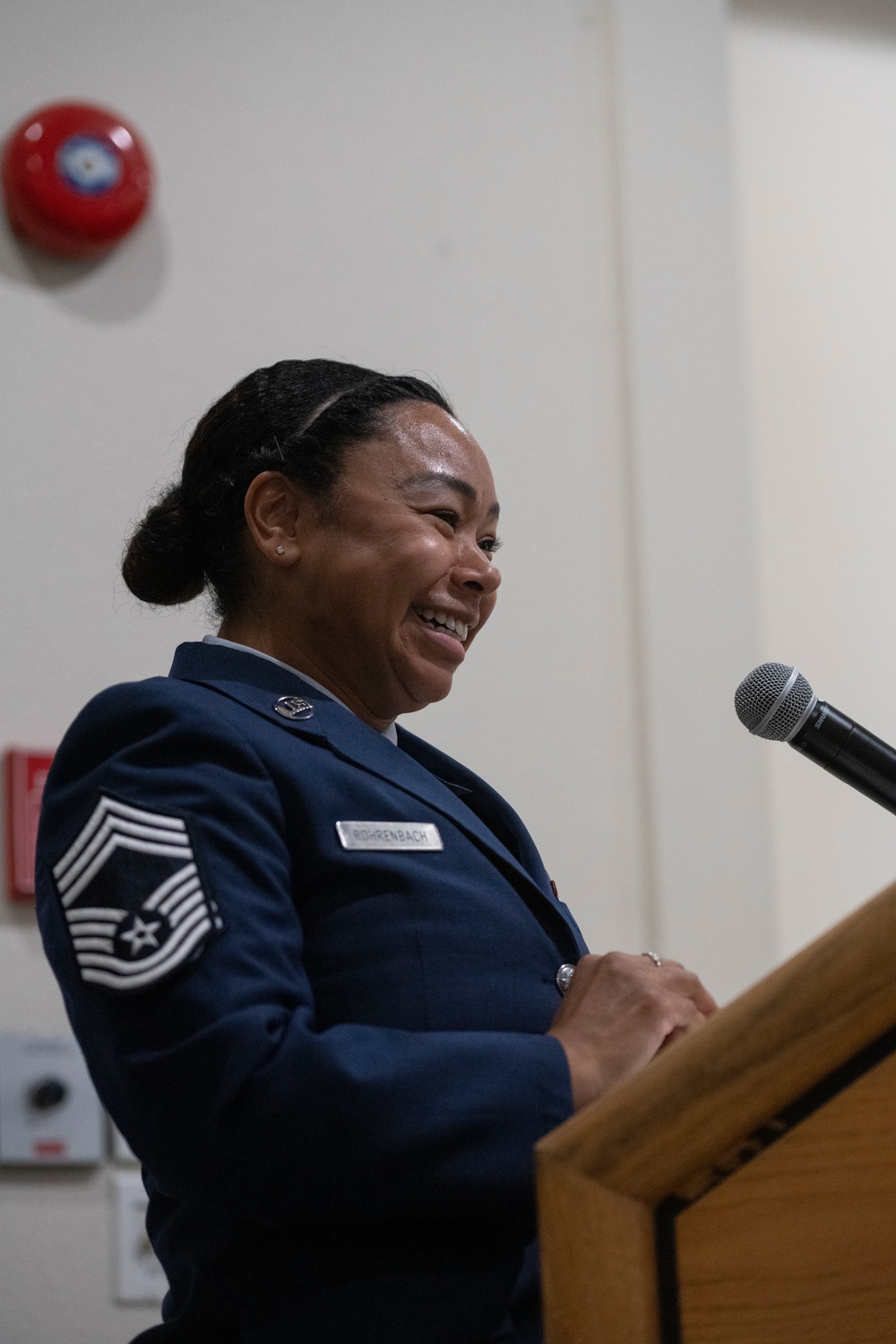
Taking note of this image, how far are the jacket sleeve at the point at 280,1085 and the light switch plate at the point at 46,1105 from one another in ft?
2.93

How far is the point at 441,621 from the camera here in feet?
4.80

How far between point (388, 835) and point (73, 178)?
133 cm

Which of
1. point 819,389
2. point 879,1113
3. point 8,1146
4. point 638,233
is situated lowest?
point 8,1146

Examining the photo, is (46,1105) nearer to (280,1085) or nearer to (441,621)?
(441,621)

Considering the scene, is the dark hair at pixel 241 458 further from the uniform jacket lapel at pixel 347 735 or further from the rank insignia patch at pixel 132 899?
the rank insignia patch at pixel 132 899

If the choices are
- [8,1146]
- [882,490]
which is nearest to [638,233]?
[882,490]

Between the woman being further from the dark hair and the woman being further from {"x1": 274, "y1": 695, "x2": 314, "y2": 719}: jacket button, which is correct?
the dark hair

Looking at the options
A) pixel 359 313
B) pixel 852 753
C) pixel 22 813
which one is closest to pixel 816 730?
pixel 852 753

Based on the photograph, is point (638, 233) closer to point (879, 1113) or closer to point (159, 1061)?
point (159, 1061)

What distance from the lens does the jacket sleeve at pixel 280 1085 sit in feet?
3.07

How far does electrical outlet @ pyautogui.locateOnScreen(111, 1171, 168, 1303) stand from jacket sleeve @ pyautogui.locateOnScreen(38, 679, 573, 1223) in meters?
0.92

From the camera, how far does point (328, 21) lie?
2.44 meters

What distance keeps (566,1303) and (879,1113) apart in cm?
16

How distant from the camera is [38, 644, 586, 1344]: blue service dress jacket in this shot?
37.2 inches
